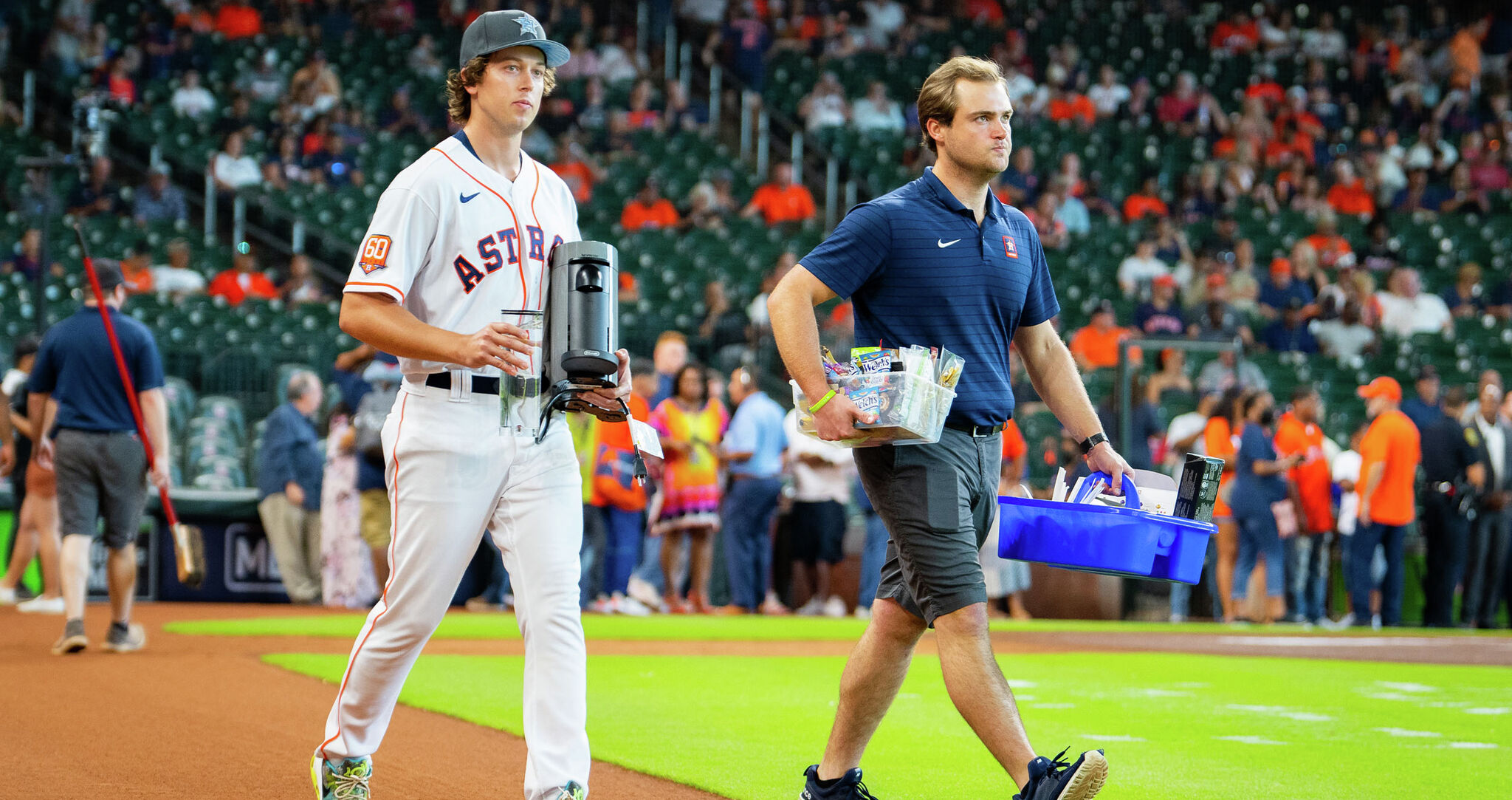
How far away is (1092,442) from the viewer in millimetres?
4645

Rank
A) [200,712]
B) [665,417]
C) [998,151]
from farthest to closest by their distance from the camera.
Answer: [665,417]
[200,712]
[998,151]

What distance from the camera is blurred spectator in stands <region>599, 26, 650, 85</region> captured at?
2453 centimetres

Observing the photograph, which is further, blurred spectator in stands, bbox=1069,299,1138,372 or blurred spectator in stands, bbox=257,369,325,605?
blurred spectator in stands, bbox=1069,299,1138,372

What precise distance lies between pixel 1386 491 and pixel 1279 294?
20.0 feet

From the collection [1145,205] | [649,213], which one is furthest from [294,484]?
[1145,205]

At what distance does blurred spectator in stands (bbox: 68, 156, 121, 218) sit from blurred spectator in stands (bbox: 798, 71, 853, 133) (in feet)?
33.2

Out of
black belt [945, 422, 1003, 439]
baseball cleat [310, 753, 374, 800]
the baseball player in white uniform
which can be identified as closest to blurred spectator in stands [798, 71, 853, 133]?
black belt [945, 422, 1003, 439]

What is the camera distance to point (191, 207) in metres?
20.7

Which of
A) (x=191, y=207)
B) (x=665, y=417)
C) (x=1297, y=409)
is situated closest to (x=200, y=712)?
(x=665, y=417)

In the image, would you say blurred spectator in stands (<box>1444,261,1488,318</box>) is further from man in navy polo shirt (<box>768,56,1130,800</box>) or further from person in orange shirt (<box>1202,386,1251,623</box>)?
man in navy polo shirt (<box>768,56,1130,800</box>)

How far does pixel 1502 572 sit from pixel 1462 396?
176 cm

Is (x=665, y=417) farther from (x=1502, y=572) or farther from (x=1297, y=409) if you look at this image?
(x=1502, y=572)

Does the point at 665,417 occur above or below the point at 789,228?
below

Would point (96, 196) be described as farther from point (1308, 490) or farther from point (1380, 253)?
point (1380, 253)
